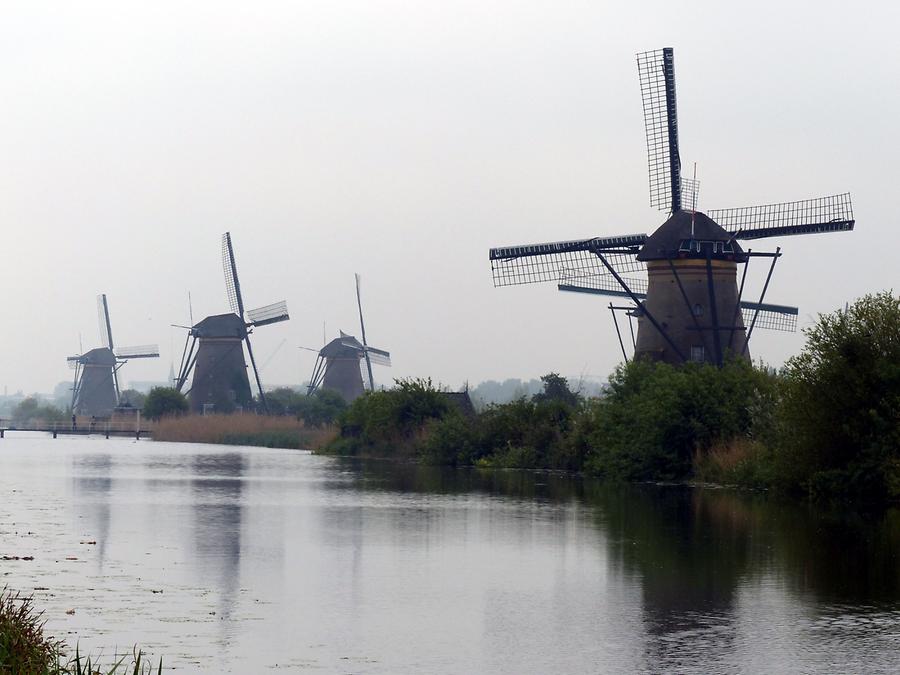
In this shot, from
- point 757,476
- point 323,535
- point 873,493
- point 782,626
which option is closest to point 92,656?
point 782,626

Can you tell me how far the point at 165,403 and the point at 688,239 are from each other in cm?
6336

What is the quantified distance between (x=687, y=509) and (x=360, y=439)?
3993cm

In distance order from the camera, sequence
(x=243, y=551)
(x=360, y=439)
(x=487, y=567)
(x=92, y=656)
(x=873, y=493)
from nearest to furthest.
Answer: (x=92, y=656), (x=487, y=567), (x=243, y=551), (x=873, y=493), (x=360, y=439)

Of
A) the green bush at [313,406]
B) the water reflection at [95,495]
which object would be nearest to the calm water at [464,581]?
the water reflection at [95,495]

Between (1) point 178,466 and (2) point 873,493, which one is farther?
(1) point 178,466

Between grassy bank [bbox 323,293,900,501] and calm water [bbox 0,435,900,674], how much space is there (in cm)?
259

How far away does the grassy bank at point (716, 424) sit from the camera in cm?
3428

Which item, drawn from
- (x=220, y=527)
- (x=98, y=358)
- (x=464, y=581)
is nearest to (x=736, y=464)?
(x=220, y=527)

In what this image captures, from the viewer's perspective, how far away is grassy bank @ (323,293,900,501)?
3428cm

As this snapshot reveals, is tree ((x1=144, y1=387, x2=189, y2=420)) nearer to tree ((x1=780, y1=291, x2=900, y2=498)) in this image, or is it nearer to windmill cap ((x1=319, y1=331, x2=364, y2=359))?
windmill cap ((x1=319, y1=331, x2=364, y2=359))

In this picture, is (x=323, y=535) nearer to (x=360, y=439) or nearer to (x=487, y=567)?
(x=487, y=567)

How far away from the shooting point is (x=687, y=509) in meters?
31.9

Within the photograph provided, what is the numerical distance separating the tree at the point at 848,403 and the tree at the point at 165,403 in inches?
2999

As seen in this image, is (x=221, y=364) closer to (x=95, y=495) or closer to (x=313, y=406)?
(x=313, y=406)
